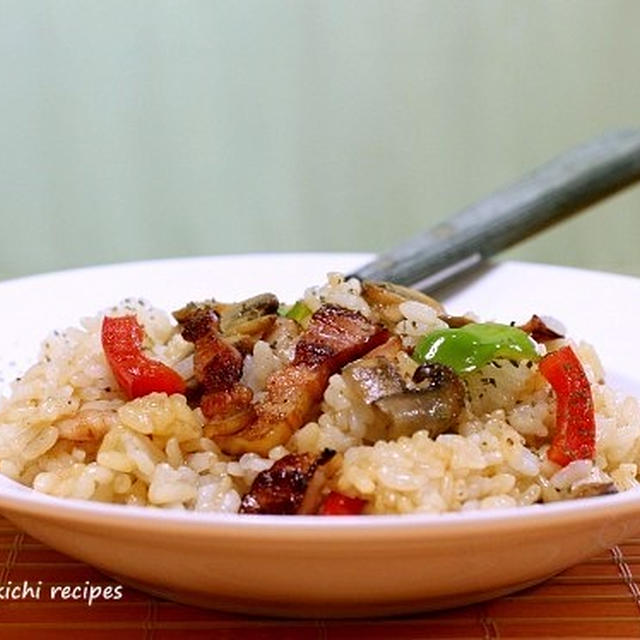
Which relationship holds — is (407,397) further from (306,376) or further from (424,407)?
(306,376)

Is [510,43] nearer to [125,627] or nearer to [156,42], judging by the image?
[156,42]

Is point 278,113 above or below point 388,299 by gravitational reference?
below

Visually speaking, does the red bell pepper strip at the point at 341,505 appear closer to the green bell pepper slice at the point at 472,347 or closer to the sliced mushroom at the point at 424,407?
the sliced mushroom at the point at 424,407

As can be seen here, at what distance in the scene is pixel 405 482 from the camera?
136 centimetres

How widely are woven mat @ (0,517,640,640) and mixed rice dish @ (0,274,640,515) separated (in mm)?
135

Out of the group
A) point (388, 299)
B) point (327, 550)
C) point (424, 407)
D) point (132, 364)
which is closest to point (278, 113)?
point (388, 299)

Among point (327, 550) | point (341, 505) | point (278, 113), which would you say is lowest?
point (278, 113)

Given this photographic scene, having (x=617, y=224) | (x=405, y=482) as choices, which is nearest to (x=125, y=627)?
(x=405, y=482)

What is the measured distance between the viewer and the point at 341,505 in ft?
4.58

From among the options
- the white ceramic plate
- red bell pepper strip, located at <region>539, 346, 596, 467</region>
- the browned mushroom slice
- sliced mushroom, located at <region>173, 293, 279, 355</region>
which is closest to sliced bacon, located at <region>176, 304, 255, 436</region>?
sliced mushroom, located at <region>173, 293, 279, 355</region>

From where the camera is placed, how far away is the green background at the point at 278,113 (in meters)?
4.39

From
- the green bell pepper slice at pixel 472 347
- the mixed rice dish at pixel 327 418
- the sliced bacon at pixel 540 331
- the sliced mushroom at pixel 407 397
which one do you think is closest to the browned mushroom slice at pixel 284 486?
the mixed rice dish at pixel 327 418

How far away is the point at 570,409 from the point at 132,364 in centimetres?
68

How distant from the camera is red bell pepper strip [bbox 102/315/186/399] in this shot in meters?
1.66
